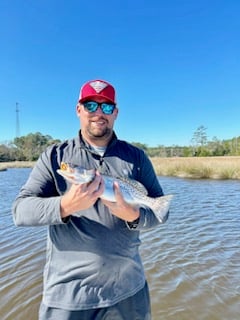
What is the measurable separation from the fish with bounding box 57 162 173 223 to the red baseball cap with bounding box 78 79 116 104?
2.11ft

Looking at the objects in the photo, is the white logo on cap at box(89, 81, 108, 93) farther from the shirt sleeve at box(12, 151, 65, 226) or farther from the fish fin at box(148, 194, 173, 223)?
the fish fin at box(148, 194, 173, 223)

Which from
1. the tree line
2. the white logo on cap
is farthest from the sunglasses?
the tree line

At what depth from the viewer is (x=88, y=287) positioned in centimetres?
189

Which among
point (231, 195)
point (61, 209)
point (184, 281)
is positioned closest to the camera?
point (61, 209)

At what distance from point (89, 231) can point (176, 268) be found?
3865 mm

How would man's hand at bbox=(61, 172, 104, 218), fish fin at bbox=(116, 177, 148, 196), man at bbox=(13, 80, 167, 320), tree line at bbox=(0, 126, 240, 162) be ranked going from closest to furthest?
1. man's hand at bbox=(61, 172, 104, 218)
2. man at bbox=(13, 80, 167, 320)
3. fish fin at bbox=(116, 177, 148, 196)
4. tree line at bbox=(0, 126, 240, 162)

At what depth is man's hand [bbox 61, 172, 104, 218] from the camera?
1692mm

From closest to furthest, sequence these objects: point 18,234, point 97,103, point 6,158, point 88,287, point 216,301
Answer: point 88,287 → point 97,103 → point 216,301 → point 18,234 → point 6,158

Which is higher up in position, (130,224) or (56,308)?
(130,224)

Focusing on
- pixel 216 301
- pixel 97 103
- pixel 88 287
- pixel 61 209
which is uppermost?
pixel 97 103

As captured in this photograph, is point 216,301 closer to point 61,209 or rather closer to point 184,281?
point 184,281

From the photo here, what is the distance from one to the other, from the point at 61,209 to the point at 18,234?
648 cm

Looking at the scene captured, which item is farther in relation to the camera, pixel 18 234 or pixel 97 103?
pixel 18 234

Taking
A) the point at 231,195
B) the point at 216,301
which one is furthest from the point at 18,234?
the point at 231,195
